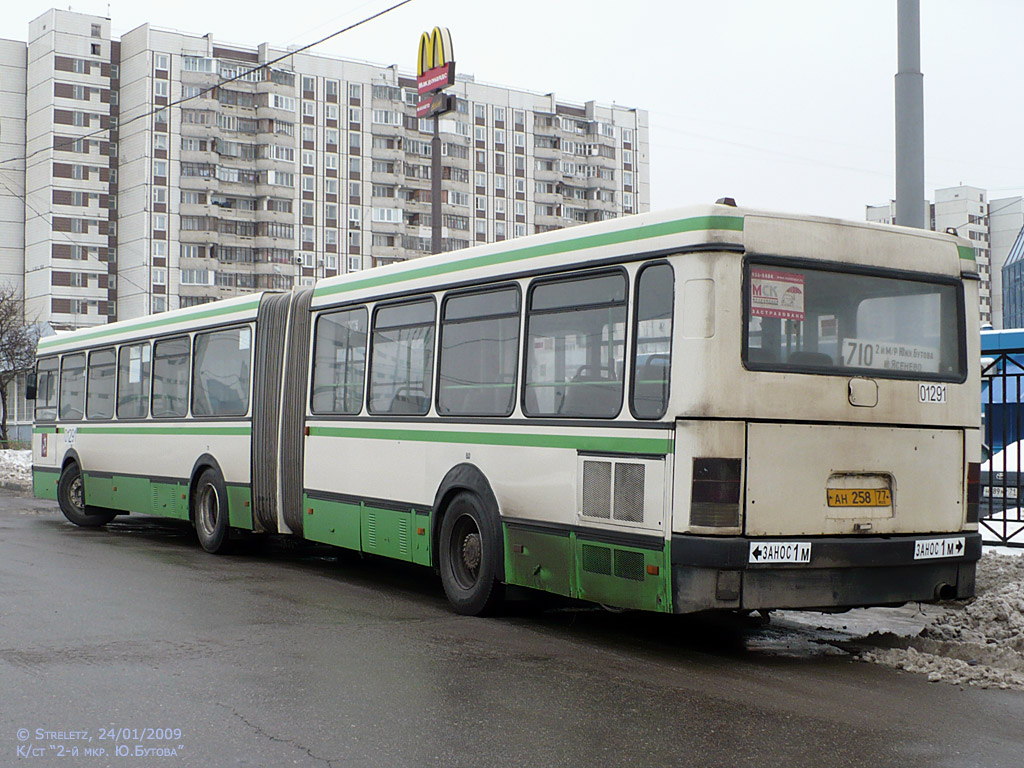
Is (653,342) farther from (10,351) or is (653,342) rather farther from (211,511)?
(10,351)

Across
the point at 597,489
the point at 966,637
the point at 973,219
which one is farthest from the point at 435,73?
the point at 973,219

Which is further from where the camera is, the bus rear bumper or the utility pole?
the utility pole

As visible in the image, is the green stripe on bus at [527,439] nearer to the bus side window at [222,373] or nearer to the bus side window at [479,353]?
the bus side window at [479,353]

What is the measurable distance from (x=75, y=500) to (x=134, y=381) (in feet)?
9.27

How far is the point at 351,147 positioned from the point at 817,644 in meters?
98.7

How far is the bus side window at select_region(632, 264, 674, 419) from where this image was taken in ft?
26.4

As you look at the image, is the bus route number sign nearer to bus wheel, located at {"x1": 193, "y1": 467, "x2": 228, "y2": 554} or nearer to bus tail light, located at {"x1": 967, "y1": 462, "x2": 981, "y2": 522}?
bus tail light, located at {"x1": 967, "y1": 462, "x2": 981, "y2": 522}

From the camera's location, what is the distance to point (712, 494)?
25.5 ft

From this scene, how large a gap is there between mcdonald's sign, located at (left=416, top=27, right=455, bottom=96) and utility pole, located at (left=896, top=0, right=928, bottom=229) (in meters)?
10.4

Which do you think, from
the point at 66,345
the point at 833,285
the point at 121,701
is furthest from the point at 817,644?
the point at 66,345

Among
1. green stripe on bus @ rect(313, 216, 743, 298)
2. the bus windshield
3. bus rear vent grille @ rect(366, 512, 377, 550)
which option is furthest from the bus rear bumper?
bus rear vent grille @ rect(366, 512, 377, 550)

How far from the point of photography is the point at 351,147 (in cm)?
10394

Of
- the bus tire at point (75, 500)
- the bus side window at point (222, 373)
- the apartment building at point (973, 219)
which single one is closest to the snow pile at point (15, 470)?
the bus tire at point (75, 500)

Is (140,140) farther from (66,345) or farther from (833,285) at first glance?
(833,285)
